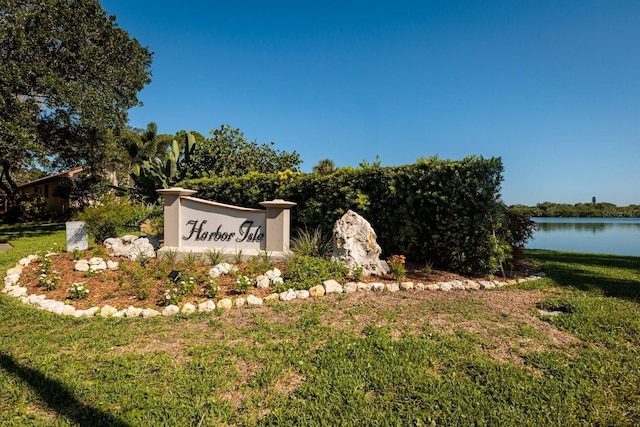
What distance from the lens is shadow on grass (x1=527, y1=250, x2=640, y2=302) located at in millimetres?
5438

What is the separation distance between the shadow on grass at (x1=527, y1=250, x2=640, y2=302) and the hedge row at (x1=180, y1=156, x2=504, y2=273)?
161cm

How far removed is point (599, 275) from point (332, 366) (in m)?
6.85

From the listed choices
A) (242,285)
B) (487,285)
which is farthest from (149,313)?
(487,285)

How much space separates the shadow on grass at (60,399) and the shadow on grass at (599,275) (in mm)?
7002

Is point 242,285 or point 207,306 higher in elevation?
point 242,285

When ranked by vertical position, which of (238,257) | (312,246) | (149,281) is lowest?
(149,281)

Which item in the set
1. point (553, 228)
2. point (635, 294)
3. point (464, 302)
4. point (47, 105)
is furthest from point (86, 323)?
point (553, 228)

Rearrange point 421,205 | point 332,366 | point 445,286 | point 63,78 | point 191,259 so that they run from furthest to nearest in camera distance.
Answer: point 63,78
point 191,259
point 421,205
point 445,286
point 332,366

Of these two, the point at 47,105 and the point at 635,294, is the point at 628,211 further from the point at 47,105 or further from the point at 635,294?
the point at 47,105

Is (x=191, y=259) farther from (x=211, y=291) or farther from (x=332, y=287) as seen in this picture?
(x=332, y=287)

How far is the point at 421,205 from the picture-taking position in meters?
6.71

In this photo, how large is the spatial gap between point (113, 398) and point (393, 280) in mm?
4575

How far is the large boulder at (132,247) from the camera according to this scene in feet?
24.1

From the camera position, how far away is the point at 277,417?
2271mm
